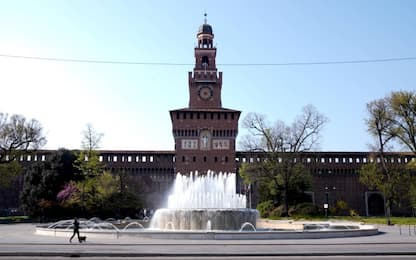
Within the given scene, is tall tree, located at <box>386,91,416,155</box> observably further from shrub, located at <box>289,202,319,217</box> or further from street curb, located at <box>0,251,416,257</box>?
street curb, located at <box>0,251,416,257</box>

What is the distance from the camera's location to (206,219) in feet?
77.7

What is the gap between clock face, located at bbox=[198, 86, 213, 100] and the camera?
6669 cm

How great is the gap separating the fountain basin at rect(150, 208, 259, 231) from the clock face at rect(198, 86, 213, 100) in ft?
141

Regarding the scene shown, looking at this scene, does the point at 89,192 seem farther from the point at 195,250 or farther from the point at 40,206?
the point at 195,250

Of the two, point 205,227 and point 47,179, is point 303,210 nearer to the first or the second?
point 205,227

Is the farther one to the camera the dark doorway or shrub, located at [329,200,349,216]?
the dark doorway

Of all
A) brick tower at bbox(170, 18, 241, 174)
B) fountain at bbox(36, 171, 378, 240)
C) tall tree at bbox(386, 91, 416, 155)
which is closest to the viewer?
fountain at bbox(36, 171, 378, 240)

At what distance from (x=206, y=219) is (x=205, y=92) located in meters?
44.2

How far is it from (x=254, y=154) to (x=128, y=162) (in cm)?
1922

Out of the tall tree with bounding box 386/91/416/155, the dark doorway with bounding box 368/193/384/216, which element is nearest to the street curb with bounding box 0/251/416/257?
the tall tree with bounding box 386/91/416/155

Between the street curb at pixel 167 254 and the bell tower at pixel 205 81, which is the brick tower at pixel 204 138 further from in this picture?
the street curb at pixel 167 254

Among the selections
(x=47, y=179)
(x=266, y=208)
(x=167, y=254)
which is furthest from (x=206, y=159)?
(x=167, y=254)

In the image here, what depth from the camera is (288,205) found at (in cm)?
4706

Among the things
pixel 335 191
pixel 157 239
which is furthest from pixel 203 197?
Result: pixel 335 191
